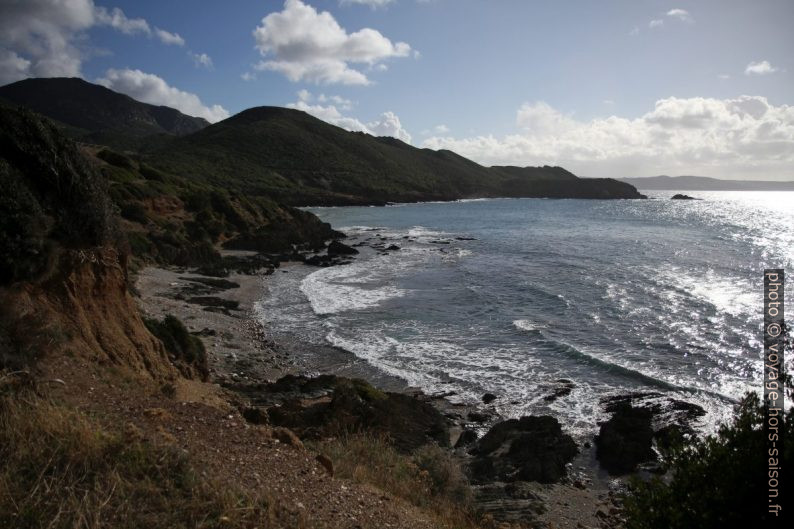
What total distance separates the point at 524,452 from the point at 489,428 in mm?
1707

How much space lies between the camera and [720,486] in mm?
4590

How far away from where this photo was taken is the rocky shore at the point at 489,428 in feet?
32.9

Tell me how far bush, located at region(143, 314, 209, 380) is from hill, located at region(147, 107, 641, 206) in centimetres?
7688

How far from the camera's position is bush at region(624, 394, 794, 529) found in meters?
4.30

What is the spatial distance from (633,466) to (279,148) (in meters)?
141

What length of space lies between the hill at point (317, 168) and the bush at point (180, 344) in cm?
7688

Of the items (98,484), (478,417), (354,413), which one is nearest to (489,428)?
(478,417)

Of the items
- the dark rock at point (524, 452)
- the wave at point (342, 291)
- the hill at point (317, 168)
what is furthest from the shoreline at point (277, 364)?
the hill at point (317, 168)

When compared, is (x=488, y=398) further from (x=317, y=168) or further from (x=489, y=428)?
(x=317, y=168)

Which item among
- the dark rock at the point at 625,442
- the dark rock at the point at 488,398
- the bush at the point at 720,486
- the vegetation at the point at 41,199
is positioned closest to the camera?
the bush at the point at 720,486

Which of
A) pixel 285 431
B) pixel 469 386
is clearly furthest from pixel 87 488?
pixel 469 386

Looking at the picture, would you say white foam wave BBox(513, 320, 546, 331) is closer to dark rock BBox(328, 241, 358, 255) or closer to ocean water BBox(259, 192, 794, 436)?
ocean water BBox(259, 192, 794, 436)

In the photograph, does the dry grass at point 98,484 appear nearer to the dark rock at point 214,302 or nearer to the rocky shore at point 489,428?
the rocky shore at point 489,428

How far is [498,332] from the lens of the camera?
71.0 feet
